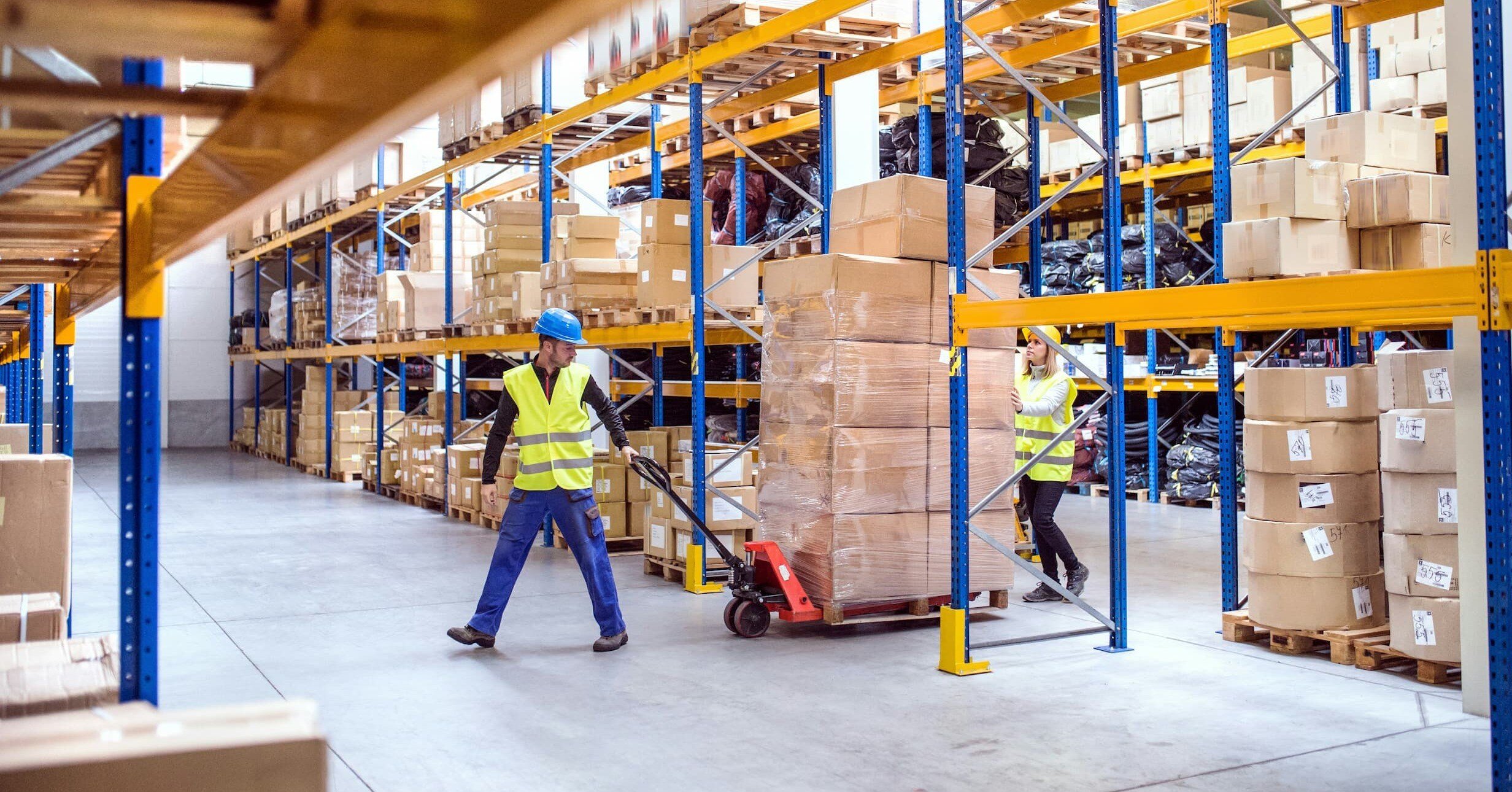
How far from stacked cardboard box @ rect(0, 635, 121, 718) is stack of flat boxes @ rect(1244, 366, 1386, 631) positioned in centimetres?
554

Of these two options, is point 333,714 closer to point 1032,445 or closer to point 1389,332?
point 1032,445

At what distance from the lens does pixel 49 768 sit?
1770mm

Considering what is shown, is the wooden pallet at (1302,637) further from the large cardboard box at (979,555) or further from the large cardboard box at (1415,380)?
the large cardboard box at (979,555)

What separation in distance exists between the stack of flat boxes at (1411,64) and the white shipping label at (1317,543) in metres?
5.06

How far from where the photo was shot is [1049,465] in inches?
327

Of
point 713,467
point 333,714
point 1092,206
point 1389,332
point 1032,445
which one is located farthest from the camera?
point 1092,206

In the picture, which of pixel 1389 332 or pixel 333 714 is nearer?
pixel 333 714

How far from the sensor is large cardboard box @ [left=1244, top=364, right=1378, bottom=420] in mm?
6664

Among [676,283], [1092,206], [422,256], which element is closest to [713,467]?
[676,283]

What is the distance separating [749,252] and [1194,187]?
7184 mm

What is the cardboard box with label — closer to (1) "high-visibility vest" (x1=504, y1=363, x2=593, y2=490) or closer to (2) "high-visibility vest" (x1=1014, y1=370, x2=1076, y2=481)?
(1) "high-visibility vest" (x1=504, y1=363, x2=593, y2=490)

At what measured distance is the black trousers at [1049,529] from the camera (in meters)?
8.19

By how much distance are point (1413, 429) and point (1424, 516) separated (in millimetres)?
424

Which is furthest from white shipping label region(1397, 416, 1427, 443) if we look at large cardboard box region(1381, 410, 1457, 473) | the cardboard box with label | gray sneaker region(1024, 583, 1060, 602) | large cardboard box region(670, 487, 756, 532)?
the cardboard box with label
